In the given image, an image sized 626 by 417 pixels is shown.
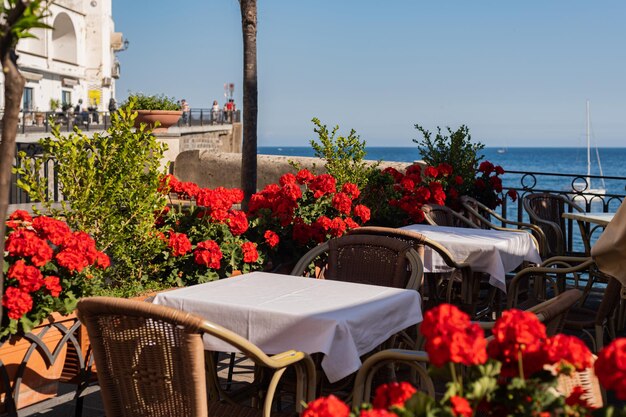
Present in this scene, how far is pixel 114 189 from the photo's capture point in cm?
506

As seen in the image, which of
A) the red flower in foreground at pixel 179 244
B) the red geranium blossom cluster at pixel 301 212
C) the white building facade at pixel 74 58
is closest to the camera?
the red flower in foreground at pixel 179 244

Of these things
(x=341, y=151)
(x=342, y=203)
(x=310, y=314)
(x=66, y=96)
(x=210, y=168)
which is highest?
(x=66, y=96)

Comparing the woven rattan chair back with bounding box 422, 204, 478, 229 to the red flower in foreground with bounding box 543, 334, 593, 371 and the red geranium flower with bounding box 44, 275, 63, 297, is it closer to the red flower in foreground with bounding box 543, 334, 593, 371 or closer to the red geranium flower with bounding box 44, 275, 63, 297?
the red geranium flower with bounding box 44, 275, 63, 297

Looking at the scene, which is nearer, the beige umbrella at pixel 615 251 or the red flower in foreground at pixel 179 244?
the beige umbrella at pixel 615 251

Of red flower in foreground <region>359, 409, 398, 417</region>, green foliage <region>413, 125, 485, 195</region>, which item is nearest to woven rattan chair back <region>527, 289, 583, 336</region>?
red flower in foreground <region>359, 409, 398, 417</region>

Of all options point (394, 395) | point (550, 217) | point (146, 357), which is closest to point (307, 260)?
point (146, 357)

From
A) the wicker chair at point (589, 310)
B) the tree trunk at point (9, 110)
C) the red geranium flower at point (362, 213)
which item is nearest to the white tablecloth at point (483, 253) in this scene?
the wicker chair at point (589, 310)

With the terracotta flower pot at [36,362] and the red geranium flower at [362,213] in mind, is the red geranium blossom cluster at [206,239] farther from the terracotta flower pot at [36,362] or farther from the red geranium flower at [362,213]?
the terracotta flower pot at [36,362]

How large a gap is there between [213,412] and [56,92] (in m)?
55.5

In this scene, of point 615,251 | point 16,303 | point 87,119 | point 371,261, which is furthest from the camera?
point 87,119

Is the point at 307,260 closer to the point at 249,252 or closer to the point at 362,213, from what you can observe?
the point at 249,252

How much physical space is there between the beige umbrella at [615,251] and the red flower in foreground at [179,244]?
2484 mm

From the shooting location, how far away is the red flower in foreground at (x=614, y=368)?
60.0 inches

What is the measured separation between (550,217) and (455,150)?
4.88 ft
